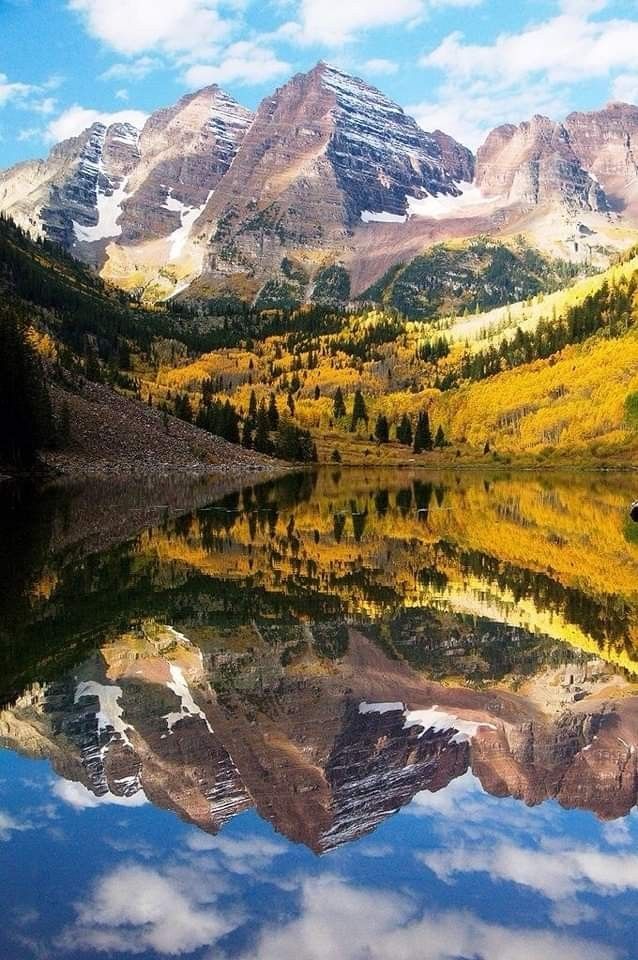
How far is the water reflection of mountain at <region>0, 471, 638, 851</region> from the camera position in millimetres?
14008

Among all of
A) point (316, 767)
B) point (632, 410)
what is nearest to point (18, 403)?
point (316, 767)

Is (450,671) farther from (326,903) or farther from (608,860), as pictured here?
(326,903)

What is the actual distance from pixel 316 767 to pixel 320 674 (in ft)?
20.4

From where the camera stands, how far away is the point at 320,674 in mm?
20625

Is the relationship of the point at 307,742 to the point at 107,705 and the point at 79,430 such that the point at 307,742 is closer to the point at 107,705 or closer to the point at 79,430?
the point at 107,705

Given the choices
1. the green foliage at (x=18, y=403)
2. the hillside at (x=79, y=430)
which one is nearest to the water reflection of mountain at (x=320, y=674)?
the green foliage at (x=18, y=403)

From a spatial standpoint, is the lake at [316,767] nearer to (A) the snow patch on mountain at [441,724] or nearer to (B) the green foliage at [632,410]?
(A) the snow patch on mountain at [441,724]

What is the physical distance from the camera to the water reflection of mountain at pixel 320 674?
1401 centimetres

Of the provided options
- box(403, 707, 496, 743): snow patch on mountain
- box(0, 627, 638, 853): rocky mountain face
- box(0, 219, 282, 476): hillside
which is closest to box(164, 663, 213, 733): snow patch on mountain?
box(0, 627, 638, 853): rocky mountain face

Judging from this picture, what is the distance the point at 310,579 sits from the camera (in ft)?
115

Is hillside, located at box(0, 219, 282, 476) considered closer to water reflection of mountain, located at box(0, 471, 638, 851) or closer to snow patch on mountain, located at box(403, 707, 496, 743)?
water reflection of mountain, located at box(0, 471, 638, 851)

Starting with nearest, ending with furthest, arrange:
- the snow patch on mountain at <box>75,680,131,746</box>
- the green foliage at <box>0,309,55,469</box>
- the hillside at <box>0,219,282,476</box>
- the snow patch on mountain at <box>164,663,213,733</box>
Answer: the snow patch on mountain at <box>75,680,131,746</box> → the snow patch on mountain at <box>164,663,213,733</box> → the green foliage at <box>0,309,55,469</box> → the hillside at <box>0,219,282,476</box>

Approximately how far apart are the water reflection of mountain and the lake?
0.08 m

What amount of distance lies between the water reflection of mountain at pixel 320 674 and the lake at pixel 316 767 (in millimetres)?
77
